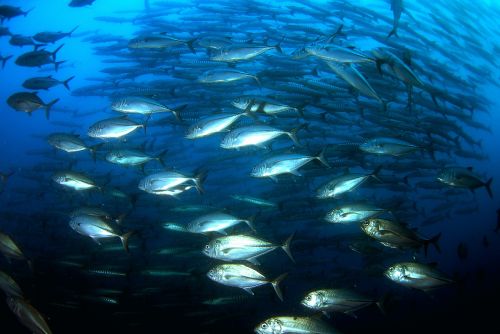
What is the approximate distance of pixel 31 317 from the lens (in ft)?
11.8

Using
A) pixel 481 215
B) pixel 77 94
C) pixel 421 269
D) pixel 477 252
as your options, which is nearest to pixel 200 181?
pixel 421 269

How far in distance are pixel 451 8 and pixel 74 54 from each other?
8035 centimetres

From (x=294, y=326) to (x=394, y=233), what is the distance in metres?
1.57

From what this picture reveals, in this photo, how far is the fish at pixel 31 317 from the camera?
3564 mm

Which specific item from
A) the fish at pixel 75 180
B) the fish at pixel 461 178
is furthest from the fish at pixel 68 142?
the fish at pixel 461 178

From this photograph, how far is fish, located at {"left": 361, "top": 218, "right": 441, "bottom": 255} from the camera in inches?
157

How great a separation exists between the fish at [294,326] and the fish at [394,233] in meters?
1.23

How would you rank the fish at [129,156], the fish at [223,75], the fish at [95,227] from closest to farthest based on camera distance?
the fish at [95,227], the fish at [129,156], the fish at [223,75]

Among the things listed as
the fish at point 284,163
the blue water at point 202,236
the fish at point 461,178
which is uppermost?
the fish at point 461,178

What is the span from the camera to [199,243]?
851 cm

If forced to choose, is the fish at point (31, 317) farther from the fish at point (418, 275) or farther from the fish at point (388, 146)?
the fish at point (388, 146)

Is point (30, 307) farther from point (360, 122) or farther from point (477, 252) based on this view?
point (477, 252)

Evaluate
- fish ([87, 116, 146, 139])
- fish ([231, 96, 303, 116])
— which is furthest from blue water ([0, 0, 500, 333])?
fish ([87, 116, 146, 139])

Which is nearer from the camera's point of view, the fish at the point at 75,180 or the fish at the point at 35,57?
the fish at the point at 75,180
